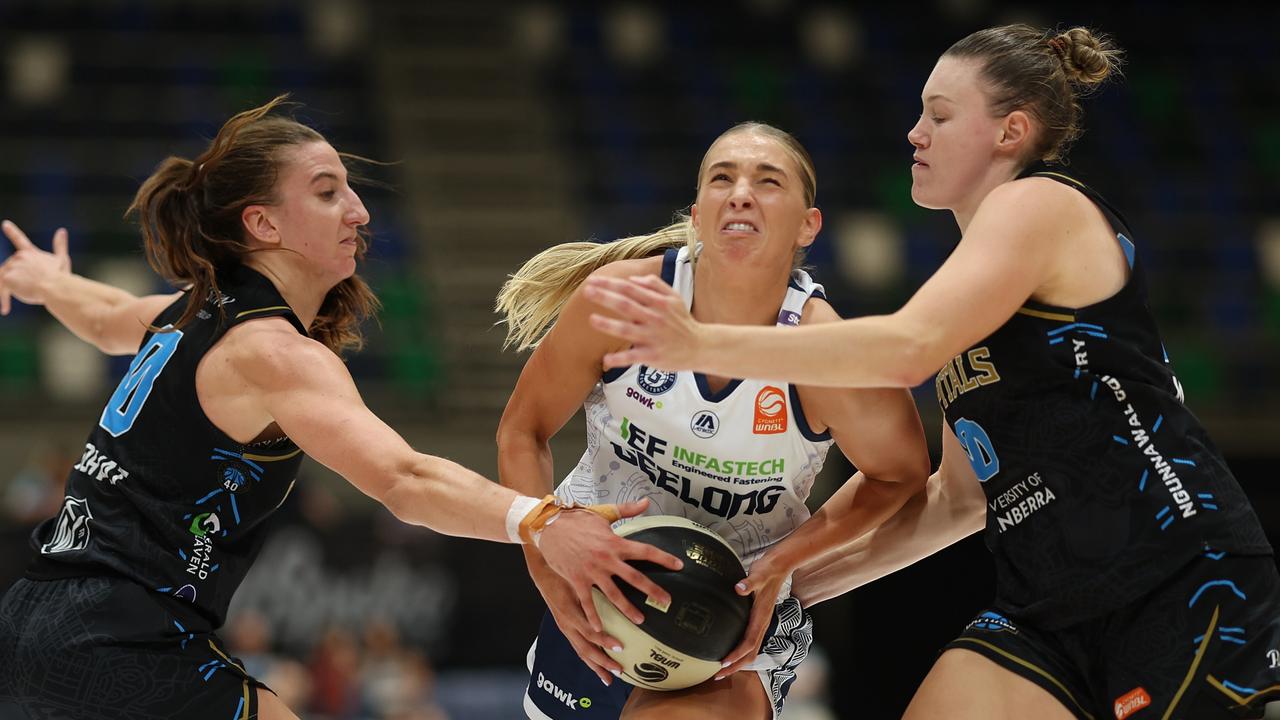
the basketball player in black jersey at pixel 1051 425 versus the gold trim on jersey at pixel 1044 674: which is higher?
the basketball player in black jersey at pixel 1051 425

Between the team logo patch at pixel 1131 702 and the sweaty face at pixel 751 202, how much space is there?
1.46 m

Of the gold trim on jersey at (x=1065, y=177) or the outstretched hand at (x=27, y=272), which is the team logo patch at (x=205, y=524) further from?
the gold trim on jersey at (x=1065, y=177)

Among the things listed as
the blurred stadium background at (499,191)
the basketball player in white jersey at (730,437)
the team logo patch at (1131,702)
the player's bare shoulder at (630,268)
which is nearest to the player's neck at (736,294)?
the basketball player in white jersey at (730,437)

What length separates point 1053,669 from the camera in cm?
343

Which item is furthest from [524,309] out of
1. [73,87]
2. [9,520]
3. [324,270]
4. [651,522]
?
[73,87]

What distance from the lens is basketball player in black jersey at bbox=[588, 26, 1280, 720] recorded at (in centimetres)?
312

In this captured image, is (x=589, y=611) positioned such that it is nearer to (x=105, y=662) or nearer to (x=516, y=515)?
(x=516, y=515)

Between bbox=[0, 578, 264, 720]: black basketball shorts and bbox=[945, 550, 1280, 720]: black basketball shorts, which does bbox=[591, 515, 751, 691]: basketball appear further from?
bbox=[0, 578, 264, 720]: black basketball shorts

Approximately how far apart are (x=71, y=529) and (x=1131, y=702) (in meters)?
2.75

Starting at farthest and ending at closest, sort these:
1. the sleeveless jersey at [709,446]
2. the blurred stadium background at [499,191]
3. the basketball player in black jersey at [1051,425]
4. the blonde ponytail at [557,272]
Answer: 1. the blurred stadium background at [499,191]
2. the blonde ponytail at [557,272]
3. the sleeveless jersey at [709,446]
4. the basketball player in black jersey at [1051,425]

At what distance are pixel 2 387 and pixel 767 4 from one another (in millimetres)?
9929

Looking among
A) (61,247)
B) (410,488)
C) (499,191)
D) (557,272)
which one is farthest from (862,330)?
(499,191)

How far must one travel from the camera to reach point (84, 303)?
4.80 metres

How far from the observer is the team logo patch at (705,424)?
3848mm
